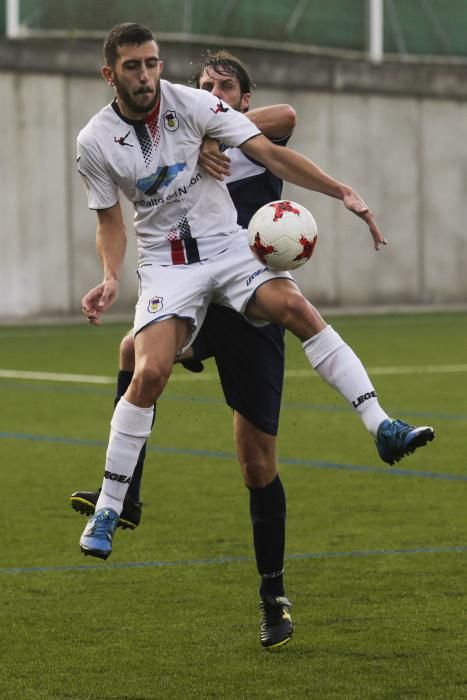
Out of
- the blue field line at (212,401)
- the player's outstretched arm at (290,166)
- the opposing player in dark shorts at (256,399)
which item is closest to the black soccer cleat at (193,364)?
the opposing player in dark shorts at (256,399)

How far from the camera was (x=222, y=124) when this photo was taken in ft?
21.1

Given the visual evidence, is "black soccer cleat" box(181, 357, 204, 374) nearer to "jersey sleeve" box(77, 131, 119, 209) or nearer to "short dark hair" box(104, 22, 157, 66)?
"jersey sleeve" box(77, 131, 119, 209)

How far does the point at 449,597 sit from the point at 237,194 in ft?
6.57

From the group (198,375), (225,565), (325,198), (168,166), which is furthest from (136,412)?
(325,198)

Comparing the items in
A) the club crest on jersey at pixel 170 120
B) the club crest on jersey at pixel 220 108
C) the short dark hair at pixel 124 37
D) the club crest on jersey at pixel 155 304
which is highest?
the short dark hair at pixel 124 37

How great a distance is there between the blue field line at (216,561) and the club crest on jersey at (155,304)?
2039 millimetres

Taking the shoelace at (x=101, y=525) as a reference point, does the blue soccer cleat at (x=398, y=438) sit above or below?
above

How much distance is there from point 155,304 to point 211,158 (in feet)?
2.22

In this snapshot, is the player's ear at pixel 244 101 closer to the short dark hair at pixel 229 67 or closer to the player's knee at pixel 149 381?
the short dark hair at pixel 229 67

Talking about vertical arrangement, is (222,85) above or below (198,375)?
above

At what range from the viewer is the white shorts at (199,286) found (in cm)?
624

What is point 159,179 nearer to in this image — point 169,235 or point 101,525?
point 169,235

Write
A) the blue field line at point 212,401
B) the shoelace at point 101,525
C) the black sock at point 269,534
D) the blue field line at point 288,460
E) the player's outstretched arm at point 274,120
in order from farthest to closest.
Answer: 1. the blue field line at point 212,401
2. the blue field line at point 288,460
3. the player's outstretched arm at point 274,120
4. the black sock at point 269,534
5. the shoelace at point 101,525

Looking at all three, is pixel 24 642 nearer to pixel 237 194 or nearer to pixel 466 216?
pixel 237 194
